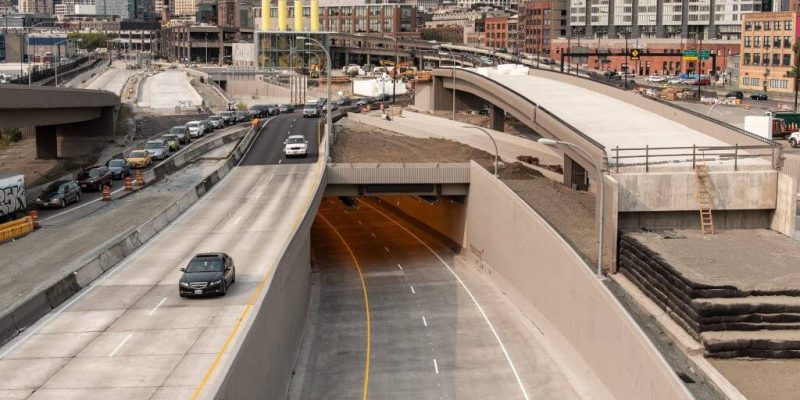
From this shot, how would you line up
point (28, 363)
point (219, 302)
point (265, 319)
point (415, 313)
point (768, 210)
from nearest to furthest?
point (28, 363) < point (265, 319) < point (219, 302) < point (768, 210) < point (415, 313)

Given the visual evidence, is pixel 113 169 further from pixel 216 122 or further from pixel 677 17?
pixel 677 17

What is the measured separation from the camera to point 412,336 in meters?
47.0

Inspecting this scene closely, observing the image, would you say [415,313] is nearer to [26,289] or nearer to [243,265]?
[243,265]

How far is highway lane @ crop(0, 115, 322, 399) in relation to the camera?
26938mm

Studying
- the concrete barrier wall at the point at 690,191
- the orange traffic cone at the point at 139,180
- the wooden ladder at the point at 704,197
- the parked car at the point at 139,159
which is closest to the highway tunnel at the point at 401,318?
the concrete barrier wall at the point at 690,191

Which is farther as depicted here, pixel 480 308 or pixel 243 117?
pixel 243 117

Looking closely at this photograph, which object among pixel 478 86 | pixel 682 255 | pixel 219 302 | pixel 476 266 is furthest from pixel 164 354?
pixel 478 86

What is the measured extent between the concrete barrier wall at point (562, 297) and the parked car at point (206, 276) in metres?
12.8

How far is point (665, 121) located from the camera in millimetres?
62094

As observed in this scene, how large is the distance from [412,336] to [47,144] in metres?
42.5

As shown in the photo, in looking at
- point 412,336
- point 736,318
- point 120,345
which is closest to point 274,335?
point 120,345

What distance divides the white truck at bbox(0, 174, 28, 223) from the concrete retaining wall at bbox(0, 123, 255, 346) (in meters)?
8.52

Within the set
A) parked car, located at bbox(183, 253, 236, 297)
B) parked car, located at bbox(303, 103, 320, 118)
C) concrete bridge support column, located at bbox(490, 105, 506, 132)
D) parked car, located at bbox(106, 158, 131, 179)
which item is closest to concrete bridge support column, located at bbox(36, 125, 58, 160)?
parked car, located at bbox(106, 158, 131, 179)

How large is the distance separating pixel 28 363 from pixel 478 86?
60.1 m
